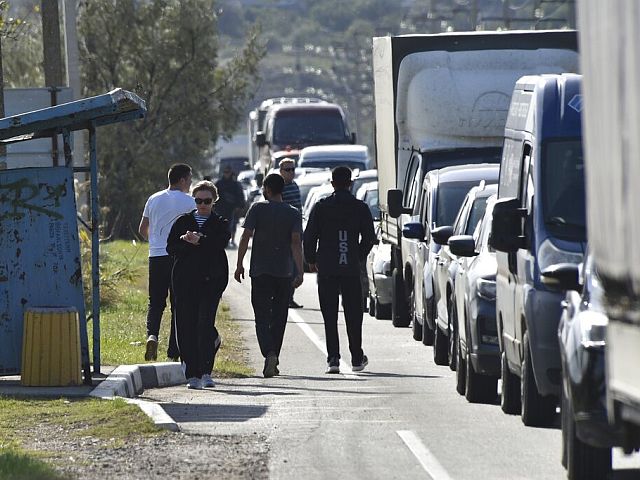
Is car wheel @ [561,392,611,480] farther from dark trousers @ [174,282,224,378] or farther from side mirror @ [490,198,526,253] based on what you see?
dark trousers @ [174,282,224,378]

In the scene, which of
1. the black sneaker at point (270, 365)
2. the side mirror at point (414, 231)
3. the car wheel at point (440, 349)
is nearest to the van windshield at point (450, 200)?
the side mirror at point (414, 231)

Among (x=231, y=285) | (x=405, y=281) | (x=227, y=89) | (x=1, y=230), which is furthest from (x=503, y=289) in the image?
(x=227, y=89)

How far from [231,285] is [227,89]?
14.3 m

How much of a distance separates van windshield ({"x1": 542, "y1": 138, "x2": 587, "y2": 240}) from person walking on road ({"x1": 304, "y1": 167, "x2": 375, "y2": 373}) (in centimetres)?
425

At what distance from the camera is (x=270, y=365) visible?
1603 cm

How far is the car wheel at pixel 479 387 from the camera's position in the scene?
1373 cm

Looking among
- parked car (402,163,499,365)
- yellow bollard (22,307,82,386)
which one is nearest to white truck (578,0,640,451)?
yellow bollard (22,307,82,386)

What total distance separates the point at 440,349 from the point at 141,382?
10.1 feet

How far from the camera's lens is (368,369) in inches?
659

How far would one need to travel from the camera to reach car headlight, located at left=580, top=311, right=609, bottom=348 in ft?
29.7

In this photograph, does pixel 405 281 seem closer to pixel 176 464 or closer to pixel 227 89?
pixel 176 464

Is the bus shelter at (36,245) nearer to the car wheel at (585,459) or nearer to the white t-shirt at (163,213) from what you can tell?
the white t-shirt at (163,213)

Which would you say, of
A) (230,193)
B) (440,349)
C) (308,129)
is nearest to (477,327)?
(440,349)

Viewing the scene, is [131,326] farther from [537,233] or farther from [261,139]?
[261,139]
